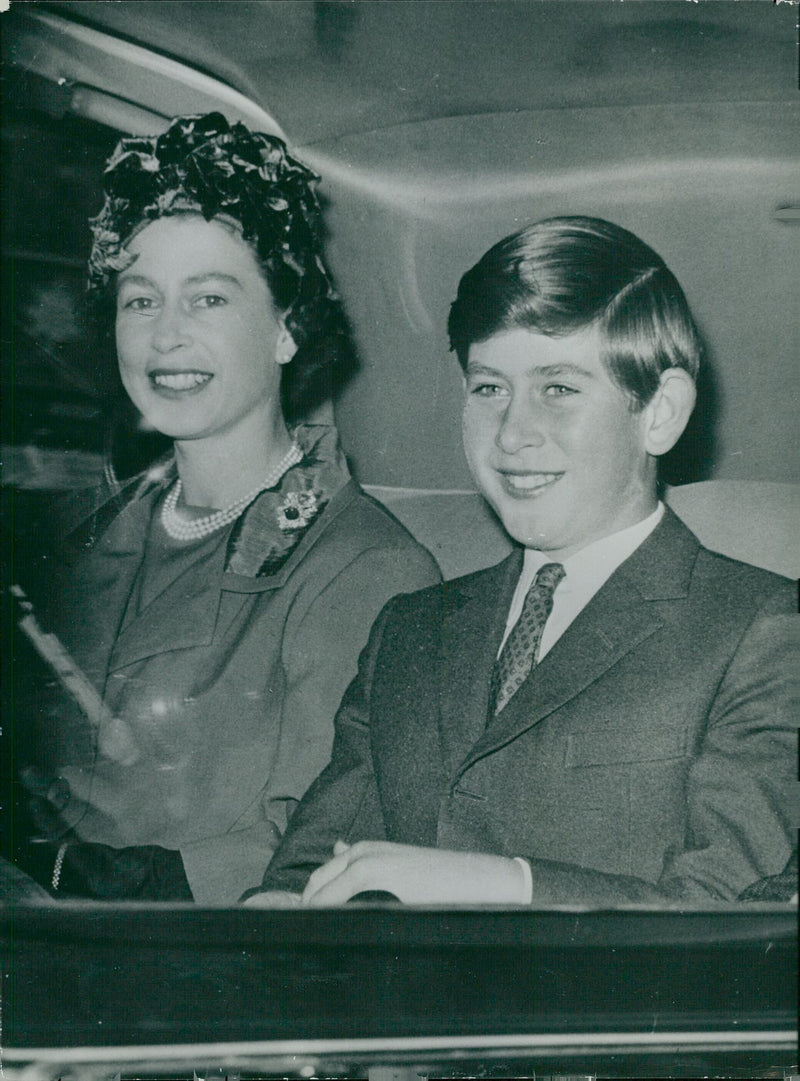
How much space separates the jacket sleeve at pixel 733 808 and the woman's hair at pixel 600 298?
17.4 inches

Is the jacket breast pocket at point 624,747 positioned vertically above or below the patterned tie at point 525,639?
below

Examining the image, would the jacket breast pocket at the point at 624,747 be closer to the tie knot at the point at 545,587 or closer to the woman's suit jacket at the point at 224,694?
the tie knot at the point at 545,587

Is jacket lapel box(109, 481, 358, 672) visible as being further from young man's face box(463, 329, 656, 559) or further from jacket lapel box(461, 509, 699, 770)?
jacket lapel box(461, 509, 699, 770)

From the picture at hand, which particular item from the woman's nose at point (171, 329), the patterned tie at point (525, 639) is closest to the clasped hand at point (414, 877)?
the patterned tie at point (525, 639)

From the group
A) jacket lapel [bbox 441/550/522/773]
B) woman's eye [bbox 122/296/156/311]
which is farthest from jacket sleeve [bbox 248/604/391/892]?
woman's eye [bbox 122/296/156/311]

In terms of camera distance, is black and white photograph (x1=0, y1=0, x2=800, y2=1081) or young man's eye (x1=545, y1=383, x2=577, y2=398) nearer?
black and white photograph (x1=0, y1=0, x2=800, y2=1081)

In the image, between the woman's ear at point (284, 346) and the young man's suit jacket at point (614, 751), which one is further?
the woman's ear at point (284, 346)

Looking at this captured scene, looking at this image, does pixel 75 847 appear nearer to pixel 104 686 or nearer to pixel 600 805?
pixel 104 686

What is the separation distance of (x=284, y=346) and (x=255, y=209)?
22cm

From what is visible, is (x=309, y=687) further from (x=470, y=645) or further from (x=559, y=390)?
(x=559, y=390)

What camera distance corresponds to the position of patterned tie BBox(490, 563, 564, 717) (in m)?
1.83

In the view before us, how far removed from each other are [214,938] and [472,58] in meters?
1.36

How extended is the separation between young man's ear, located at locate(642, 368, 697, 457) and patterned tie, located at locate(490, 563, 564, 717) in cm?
23

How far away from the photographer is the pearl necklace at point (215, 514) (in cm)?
203
